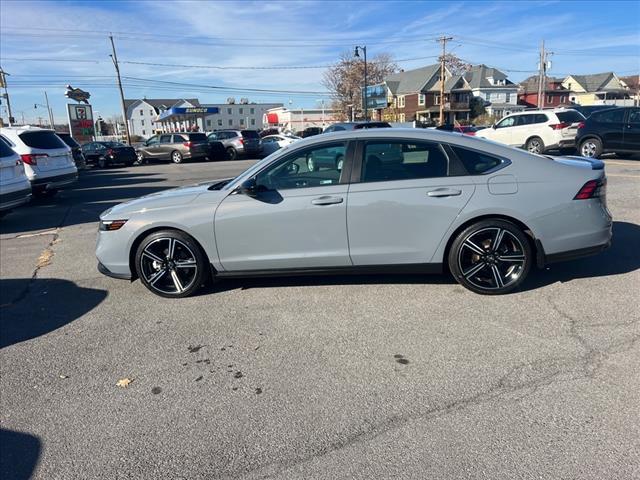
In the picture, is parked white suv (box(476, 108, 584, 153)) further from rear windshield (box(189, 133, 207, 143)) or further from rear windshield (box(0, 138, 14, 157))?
rear windshield (box(189, 133, 207, 143))

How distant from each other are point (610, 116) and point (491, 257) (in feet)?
43.7

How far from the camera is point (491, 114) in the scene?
73375 mm

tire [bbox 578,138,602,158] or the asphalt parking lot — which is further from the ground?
tire [bbox 578,138,602,158]

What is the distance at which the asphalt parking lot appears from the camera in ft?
8.15

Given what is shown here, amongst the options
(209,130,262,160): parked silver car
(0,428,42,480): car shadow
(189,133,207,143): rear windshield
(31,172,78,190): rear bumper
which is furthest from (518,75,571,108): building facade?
(0,428,42,480): car shadow

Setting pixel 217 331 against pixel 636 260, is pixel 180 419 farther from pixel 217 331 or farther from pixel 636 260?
pixel 636 260

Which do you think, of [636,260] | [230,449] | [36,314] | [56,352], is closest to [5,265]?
[36,314]

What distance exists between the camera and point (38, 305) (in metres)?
4.99

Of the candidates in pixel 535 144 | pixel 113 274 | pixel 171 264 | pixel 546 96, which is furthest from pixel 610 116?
pixel 546 96

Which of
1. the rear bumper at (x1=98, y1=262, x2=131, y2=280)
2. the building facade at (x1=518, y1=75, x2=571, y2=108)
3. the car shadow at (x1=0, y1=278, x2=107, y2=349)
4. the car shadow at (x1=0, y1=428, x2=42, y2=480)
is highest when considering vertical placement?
the building facade at (x1=518, y1=75, x2=571, y2=108)

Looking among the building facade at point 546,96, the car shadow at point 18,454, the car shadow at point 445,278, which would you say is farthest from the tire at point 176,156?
the building facade at point 546,96

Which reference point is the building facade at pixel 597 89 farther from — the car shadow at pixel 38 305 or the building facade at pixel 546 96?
the car shadow at pixel 38 305

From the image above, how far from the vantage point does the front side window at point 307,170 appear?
452cm

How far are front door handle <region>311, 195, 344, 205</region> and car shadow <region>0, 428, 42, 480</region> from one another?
2.80 meters
